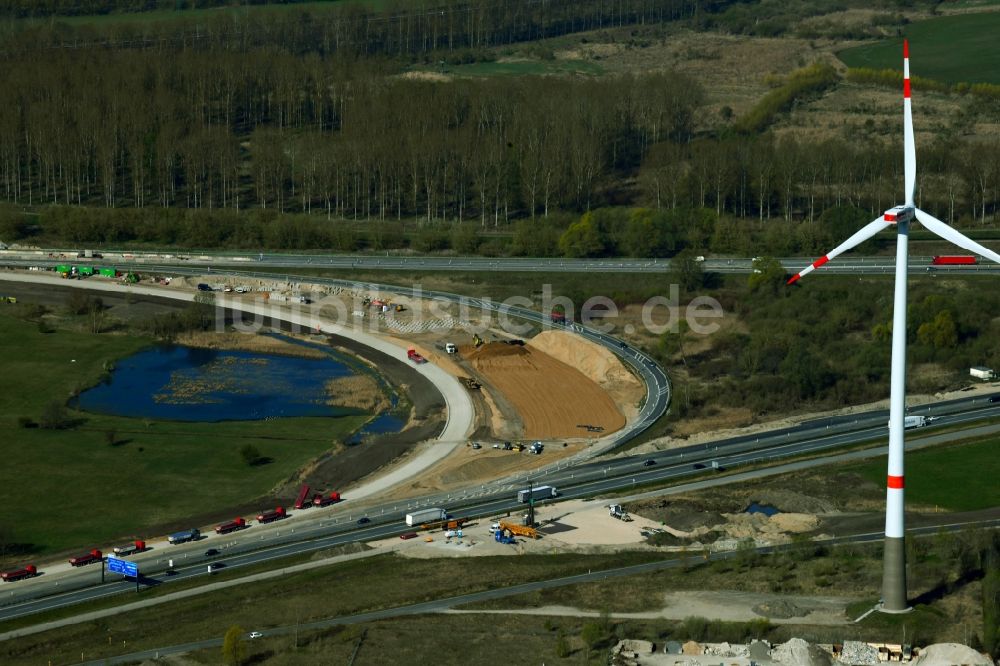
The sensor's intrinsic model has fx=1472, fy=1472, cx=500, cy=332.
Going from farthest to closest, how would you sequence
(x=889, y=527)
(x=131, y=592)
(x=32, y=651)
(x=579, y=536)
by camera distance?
(x=579, y=536) → (x=131, y=592) → (x=32, y=651) → (x=889, y=527)

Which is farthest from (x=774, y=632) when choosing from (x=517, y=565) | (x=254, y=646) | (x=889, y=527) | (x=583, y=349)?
(x=583, y=349)

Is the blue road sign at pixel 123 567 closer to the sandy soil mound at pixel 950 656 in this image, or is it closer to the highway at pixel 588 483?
the highway at pixel 588 483

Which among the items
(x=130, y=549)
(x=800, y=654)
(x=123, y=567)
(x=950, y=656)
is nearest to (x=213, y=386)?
(x=130, y=549)

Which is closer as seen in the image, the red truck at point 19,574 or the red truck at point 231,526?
the red truck at point 19,574

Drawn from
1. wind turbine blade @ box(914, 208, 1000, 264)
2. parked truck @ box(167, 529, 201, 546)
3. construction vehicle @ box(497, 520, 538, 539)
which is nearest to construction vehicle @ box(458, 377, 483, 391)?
construction vehicle @ box(497, 520, 538, 539)

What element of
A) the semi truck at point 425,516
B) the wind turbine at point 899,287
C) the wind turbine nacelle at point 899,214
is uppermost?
the wind turbine nacelle at point 899,214

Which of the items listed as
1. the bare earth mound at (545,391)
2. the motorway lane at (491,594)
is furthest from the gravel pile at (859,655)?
the bare earth mound at (545,391)

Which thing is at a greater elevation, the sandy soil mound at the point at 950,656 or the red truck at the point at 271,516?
the sandy soil mound at the point at 950,656

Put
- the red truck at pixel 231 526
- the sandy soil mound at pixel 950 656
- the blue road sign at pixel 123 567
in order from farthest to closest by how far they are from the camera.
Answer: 1. the red truck at pixel 231 526
2. the blue road sign at pixel 123 567
3. the sandy soil mound at pixel 950 656

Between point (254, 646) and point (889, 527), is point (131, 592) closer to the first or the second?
point (254, 646)
